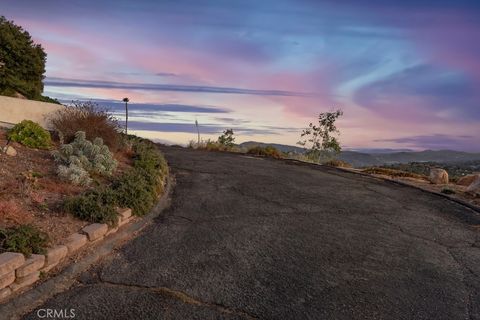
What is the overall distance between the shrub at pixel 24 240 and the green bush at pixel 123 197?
1196mm

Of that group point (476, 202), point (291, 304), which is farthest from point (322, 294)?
point (476, 202)

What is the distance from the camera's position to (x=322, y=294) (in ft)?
16.6

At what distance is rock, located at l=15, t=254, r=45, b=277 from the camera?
4.99 metres

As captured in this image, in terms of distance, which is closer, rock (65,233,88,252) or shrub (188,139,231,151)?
rock (65,233,88,252)

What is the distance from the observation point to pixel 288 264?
5934mm

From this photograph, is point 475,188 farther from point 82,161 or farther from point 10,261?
point 10,261

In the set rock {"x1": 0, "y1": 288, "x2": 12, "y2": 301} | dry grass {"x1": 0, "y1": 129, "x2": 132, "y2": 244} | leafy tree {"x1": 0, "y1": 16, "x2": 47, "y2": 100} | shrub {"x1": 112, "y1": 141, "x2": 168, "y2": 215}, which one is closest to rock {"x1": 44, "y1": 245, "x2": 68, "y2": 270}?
dry grass {"x1": 0, "y1": 129, "x2": 132, "y2": 244}

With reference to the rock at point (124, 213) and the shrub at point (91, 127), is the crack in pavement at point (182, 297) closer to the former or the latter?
the rock at point (124, 213)

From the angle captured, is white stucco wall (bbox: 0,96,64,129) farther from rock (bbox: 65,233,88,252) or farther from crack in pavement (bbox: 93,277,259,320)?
crack in pavement (bbox: 93,277,259,320)

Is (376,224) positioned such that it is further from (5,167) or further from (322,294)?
(5,167)

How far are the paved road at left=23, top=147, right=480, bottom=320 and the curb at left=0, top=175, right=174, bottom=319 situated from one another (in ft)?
0.52

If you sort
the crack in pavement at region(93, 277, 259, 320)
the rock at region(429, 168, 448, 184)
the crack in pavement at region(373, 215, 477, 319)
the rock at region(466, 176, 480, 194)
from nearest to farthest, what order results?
the crack in pavement at region(93, 277, 259, 320) → the crack in pavement at region(373, 215, 477, 319) → the rock at region(466, 176, 480, 194) → the rock at region(429, 168, 448, 184)

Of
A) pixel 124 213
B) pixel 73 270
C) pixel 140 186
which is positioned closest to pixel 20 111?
pixel 140 186

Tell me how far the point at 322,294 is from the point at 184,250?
7.18ft
